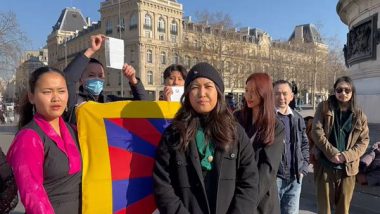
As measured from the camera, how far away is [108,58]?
9.65 ft

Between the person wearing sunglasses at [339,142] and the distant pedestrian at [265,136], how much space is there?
1505mm

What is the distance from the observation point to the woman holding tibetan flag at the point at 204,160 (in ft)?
8.02

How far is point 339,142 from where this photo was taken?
4.38 meters

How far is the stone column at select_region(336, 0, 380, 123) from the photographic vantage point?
→ 1040 centimetres

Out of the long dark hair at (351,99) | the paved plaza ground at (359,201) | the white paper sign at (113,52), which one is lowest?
the paved plaza ground at (359,201)

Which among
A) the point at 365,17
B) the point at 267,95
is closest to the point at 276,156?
the point at 267,95

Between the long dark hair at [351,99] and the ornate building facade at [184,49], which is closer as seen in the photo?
the long dark hair at [351,99]

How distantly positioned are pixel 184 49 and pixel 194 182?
46562mm

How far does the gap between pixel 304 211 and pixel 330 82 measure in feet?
168

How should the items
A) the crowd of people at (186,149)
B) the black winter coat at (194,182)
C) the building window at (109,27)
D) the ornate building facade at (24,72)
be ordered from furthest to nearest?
the building window at (109,27) → the ornate building facade at (24,72) → the black winter coat at (194,182) → the crowd of people at (186,149)

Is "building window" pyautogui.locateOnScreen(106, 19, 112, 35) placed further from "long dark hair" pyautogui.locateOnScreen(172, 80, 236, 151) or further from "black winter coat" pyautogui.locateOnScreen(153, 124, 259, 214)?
"black winter coat" pyautogui.locateOnScreen(153, 124, 259, 214)

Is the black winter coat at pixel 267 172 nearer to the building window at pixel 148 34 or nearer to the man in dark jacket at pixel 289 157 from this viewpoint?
the man in dark jacket at pixel 289 157

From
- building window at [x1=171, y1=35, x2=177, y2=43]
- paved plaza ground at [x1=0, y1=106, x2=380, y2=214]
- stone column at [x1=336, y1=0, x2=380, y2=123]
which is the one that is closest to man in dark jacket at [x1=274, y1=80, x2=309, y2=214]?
paved plaza ground at [x1=0, y1=106, x2=380, y2=214]

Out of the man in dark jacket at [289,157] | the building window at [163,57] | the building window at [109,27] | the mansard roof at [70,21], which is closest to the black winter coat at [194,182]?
the man in dark jacket at [289,157]
